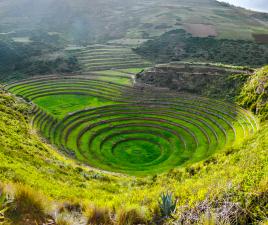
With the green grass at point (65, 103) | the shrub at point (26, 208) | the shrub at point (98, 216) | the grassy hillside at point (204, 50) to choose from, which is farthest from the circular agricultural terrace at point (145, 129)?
the grassy hillside at point (204, 50)

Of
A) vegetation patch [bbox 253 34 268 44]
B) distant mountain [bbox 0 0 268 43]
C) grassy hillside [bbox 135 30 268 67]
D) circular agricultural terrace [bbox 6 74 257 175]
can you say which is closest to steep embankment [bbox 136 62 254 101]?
circular agricultural terrace [bbox 6 74 257 175]

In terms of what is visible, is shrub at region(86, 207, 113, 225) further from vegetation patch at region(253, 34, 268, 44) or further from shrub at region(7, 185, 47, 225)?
vegetation patch at region(253, 34, 268, 44)

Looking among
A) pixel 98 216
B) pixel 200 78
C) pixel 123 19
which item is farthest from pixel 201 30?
pixel 98 216

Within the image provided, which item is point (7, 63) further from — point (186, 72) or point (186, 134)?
point (186, 134)

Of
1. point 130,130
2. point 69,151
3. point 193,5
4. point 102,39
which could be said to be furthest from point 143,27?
point 69,151

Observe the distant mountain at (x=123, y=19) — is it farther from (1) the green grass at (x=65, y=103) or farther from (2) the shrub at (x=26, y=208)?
(2) the shrub at (x=26, y=208)

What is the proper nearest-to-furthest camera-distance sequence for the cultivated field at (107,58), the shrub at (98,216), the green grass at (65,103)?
1. the shrub at (98,216)
2. the green grass at (65,103)
3. the cultivated field at (107,58)

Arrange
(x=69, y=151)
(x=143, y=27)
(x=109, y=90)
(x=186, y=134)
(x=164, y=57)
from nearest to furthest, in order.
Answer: (x=69, y=151)
(x=186, y=134)
(x=109, y=90)
(x=164, y=57)
(x=143, y=27)
